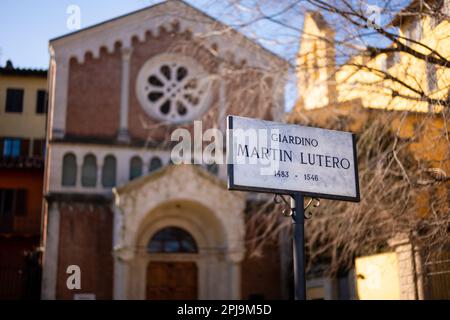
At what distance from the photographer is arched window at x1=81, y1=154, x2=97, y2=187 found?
22562 millimetres

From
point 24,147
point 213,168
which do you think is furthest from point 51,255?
point 24,147

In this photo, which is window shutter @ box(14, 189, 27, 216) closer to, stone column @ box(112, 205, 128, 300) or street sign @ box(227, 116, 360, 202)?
stone column @ box(112, 205, 128, 300)

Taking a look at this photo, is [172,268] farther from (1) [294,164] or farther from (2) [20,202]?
(1) [294,164]

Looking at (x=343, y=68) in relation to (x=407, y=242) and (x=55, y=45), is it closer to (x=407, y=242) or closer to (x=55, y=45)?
(x=407, y=242)

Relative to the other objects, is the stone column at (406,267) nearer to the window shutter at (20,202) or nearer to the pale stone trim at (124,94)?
the pale stone trim at (124,94)

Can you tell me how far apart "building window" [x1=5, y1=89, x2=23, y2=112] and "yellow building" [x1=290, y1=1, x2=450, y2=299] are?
18.3 m

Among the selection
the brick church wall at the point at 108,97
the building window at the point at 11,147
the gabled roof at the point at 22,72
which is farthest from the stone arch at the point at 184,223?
the gabled roof at the point at 22,72

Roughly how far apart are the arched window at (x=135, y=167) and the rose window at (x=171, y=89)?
1.85m

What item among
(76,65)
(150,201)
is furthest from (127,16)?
(150,201)

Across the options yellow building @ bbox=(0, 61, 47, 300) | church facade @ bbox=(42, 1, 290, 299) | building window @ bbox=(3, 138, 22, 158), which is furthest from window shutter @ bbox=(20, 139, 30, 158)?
church facade @ bbox=(42, 1, 290, 299)

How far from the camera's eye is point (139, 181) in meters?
21.4

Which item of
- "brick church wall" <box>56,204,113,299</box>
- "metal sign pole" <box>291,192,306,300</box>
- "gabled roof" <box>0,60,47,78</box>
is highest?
"gabled roof" <box>0,60,47,78</box>

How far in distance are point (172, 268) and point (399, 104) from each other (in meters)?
11.5

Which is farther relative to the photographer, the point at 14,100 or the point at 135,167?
the point at 14,100
